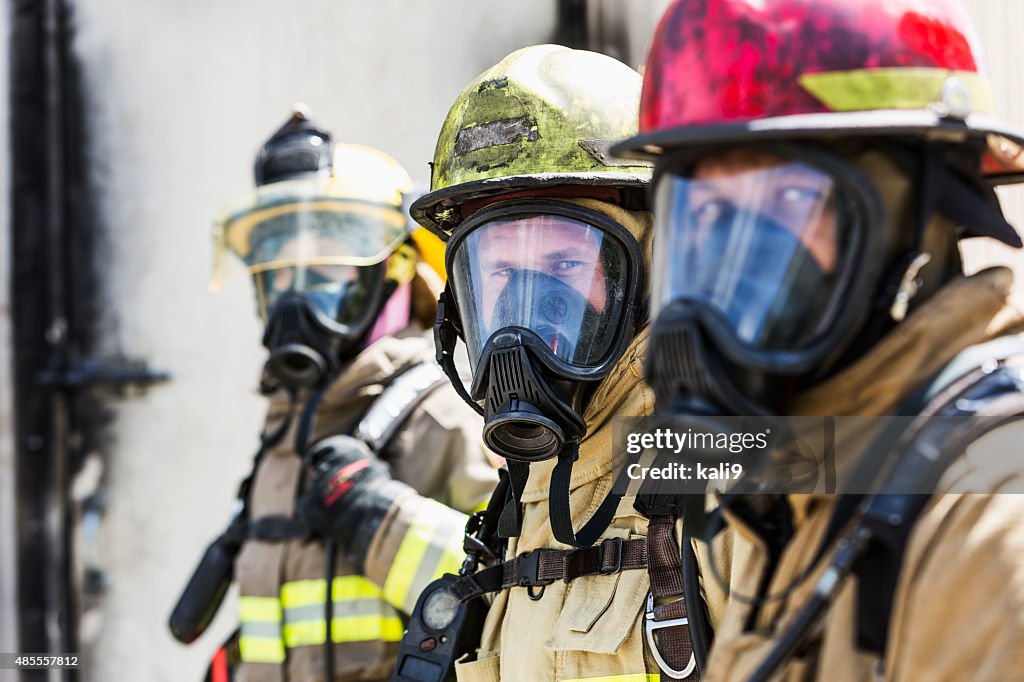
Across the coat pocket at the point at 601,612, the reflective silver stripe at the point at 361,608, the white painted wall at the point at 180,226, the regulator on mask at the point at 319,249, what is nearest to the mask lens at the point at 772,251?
the coat pocket at the point at 601,612

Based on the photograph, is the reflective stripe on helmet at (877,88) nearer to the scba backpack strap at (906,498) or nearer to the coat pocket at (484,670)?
the scba backpack strap at (906,498)

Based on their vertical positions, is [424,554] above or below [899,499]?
below

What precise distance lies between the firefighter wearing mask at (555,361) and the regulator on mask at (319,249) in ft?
4.66

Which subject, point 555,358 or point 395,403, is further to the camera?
point 395,403

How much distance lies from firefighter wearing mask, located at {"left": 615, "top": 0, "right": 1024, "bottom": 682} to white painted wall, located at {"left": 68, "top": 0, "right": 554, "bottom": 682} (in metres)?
4.53

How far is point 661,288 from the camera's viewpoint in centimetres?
185

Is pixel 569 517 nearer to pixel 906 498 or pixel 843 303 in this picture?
pixel 843 303

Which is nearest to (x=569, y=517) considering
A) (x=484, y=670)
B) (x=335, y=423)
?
(x=484, y=670)

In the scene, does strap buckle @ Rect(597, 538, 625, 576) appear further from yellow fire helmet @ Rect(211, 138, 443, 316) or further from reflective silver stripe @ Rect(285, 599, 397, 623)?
yellow fire helmet @ Rect(211, 138, 443, 316)

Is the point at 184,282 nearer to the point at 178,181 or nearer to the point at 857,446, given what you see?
the point at 178,181

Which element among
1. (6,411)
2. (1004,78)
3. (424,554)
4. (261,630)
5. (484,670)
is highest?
(1004,78)

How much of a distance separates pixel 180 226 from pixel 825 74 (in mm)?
5162

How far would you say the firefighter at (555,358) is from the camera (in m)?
2.52

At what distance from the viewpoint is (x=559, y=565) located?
2.64 metres
